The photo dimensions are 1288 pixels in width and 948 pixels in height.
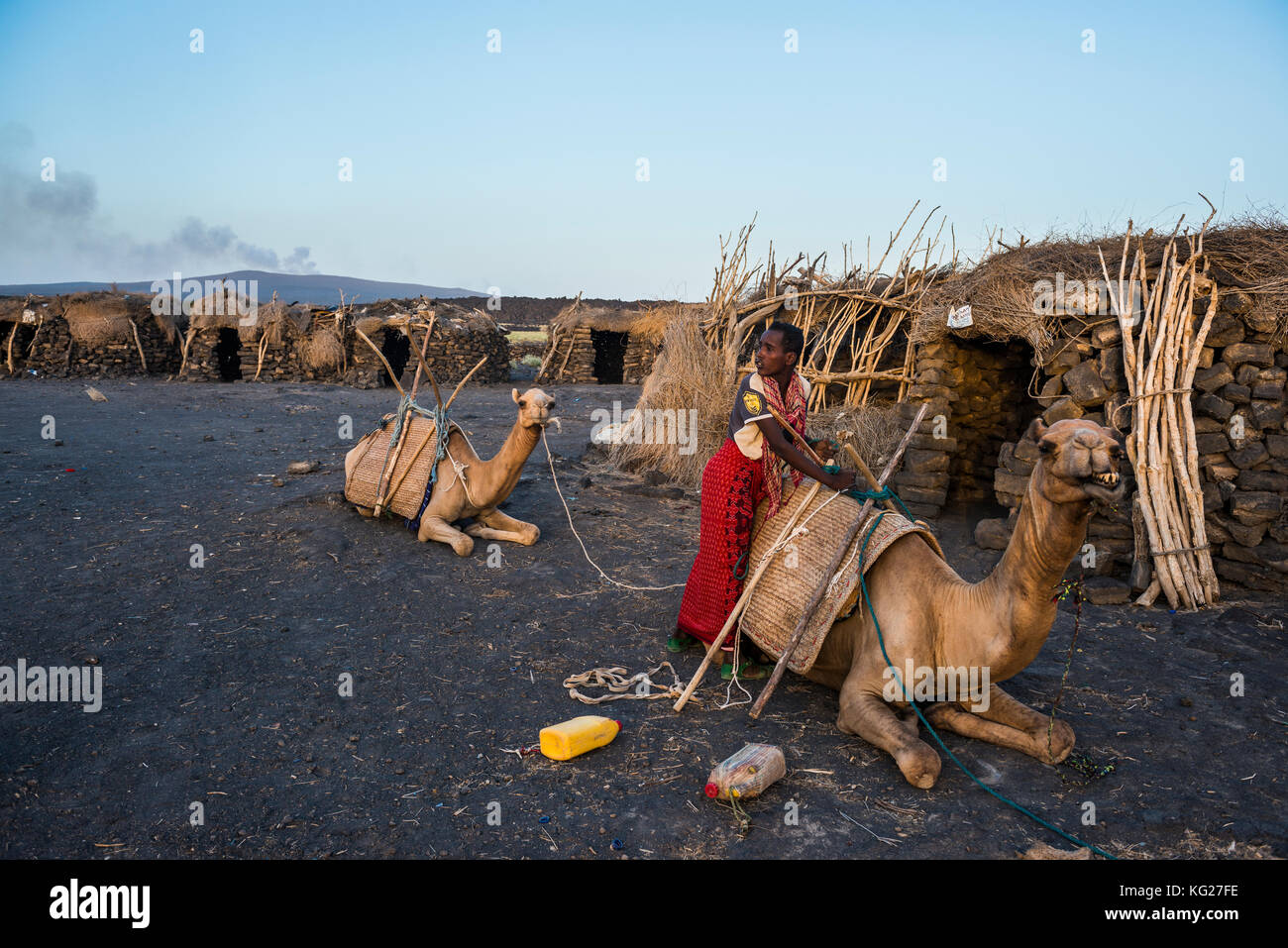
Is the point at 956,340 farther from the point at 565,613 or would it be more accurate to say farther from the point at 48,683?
the point at 48,683

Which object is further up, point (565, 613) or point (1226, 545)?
point (1226, 545)

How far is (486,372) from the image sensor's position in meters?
23.8

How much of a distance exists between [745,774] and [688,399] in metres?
7.53

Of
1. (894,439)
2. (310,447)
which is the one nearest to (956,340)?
(894,439)

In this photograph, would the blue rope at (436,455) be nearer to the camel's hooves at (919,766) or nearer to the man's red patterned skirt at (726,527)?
the man's red patterned skirt at (726,527)

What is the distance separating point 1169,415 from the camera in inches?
240

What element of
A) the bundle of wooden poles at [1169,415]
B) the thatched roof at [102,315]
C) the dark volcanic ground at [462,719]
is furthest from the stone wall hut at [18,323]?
the bundle of wooden poles at [1169,415]

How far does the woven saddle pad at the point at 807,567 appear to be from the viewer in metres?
3.96

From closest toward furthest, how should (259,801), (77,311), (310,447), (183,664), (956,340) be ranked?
(259,801), (183,664), (956,340), (310,447), (77,311)

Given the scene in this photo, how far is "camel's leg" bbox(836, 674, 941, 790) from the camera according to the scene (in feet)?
11.0

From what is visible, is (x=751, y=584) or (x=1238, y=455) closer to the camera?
(x=751, y=584)

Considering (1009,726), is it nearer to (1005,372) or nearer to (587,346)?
(1005,372)

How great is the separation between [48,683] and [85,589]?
5.39ft

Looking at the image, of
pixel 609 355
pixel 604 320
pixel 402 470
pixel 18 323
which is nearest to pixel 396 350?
pixel 604 320
